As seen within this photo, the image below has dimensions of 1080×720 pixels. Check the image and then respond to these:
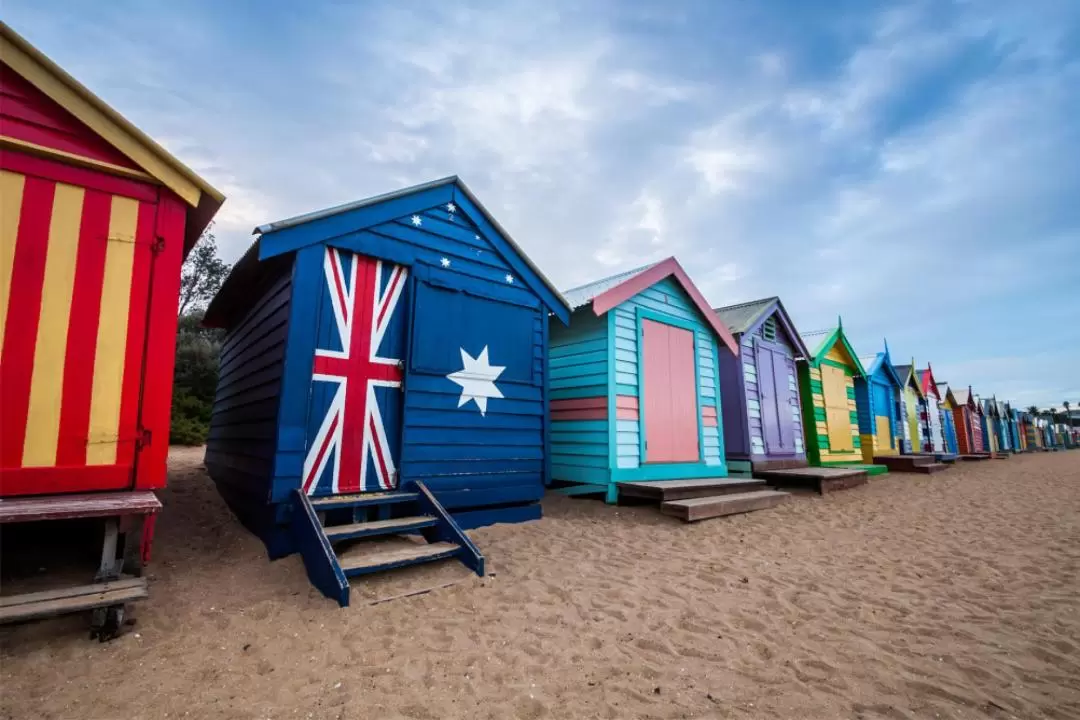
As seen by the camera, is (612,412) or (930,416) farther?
(930,416)

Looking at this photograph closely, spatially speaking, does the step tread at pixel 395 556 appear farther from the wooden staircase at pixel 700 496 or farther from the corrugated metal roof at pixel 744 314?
the corrugated metal roof at pixel 744 314

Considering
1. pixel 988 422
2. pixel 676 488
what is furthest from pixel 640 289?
pixel 988 422

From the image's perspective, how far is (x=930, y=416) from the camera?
24.6 metres

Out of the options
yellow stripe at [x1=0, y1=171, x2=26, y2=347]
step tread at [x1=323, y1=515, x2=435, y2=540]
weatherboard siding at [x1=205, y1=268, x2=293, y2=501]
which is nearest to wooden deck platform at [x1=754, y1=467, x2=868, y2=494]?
step tread at [x1=323, y1=515, x2=435, y2=540]

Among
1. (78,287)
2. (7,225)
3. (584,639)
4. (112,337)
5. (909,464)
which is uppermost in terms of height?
(7,225)

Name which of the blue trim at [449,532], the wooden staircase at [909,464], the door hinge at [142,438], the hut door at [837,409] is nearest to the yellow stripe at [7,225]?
the door hinge at [142,438]

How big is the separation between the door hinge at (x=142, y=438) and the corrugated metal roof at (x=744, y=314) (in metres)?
10.4

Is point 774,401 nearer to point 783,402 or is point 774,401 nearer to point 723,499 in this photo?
point 783,402

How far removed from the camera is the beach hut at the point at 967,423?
30.8 m

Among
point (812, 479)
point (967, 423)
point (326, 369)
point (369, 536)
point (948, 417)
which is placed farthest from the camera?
point (967, 423)

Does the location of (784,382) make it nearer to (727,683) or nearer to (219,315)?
(727,683)

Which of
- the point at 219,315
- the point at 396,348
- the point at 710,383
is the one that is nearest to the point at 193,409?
the point at 219,315

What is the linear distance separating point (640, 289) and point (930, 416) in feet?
79.3

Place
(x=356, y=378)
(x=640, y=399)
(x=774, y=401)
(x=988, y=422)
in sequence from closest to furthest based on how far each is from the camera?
(x=356, y=378), (x=640, y=399), (x=774, y=401), (x=988, y=422)
